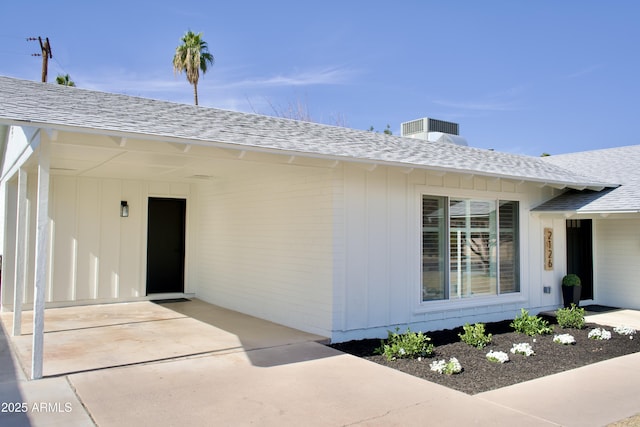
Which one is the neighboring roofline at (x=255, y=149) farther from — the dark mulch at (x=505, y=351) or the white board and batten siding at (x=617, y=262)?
the dark mulch at (x=505, y=351)

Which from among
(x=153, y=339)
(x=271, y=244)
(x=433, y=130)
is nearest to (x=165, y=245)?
(x=271, y=244)

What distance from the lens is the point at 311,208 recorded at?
22.9 feet

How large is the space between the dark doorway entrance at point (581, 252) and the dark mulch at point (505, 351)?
9.68 feet

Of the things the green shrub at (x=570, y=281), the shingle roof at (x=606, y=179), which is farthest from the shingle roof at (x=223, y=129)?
the green shrub at (x=570, y=281)

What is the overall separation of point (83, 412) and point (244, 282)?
4916mm

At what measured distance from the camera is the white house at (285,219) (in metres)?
5.81

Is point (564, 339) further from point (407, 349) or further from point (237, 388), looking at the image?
point (237, 388)

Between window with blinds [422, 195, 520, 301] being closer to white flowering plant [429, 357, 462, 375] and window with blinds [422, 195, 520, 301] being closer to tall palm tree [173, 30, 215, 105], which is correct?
white flowering plant [429, 357, 462, 375]

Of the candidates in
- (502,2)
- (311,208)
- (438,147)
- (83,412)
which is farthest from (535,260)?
(83,412)

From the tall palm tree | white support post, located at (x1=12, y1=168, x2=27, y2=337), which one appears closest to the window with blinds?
white support post, located at (x1=12, y1=168, x2=27, y2=337)

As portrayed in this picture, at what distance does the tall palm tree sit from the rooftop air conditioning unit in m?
14.6

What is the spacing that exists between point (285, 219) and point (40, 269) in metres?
3.72

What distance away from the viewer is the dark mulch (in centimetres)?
498

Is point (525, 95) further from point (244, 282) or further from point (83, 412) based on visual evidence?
point (83, 412)
